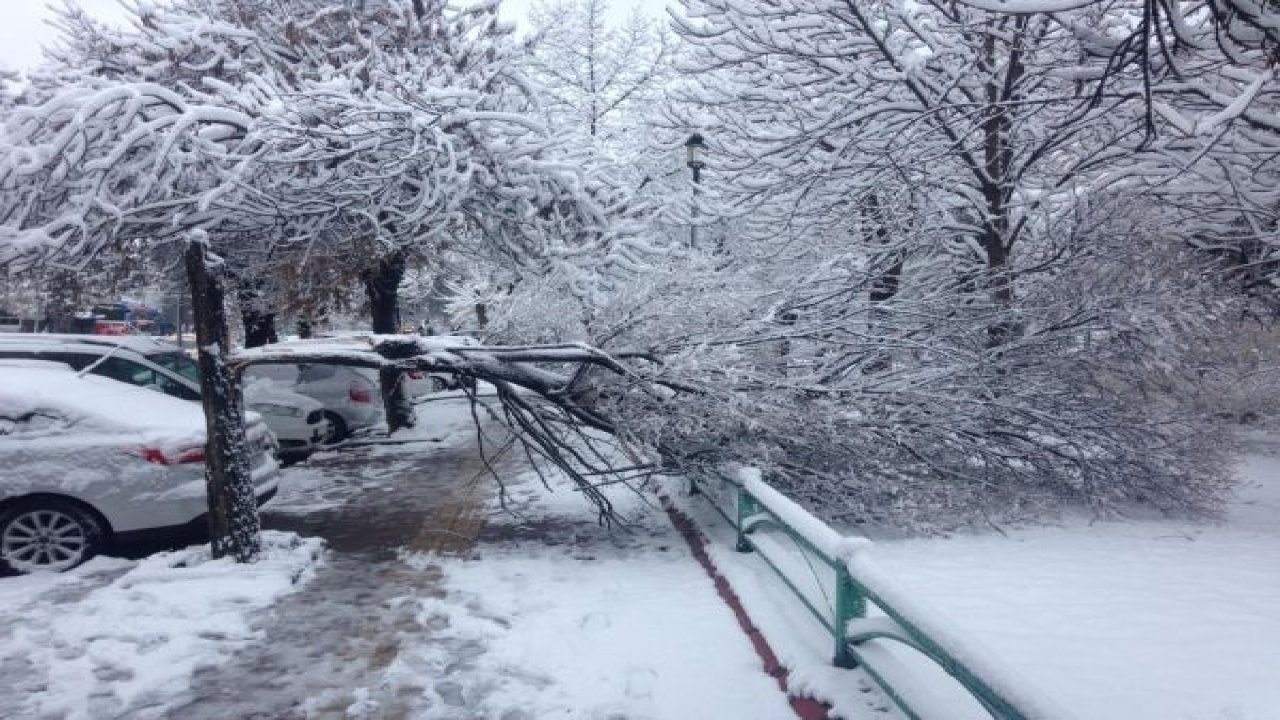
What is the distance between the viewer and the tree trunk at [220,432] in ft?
21.9

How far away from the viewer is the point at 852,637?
15.1ft

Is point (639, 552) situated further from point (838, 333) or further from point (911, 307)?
point (911, 307)

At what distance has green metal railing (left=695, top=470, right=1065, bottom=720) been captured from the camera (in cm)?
310

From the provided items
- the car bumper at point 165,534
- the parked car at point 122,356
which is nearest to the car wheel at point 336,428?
the parked car at point 122,356

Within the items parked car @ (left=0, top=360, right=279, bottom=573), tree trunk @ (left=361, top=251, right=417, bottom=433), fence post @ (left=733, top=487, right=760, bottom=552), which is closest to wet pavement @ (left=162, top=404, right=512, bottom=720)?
parked car @ (left=0, top=360, right=279, bottom=573)

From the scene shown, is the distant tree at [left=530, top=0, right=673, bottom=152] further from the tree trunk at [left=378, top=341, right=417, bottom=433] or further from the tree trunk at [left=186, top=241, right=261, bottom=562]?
the tree trunk at [left=186, top=241, right=261, bottom=562]

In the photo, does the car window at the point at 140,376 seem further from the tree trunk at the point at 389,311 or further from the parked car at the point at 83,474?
the tree trunk at the point at 389,311

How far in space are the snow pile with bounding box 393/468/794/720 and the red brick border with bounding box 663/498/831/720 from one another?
0.21ft

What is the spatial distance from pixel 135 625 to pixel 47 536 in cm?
203

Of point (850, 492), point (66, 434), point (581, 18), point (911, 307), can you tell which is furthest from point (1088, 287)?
point (581, 18)

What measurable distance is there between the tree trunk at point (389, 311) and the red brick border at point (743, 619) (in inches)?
265

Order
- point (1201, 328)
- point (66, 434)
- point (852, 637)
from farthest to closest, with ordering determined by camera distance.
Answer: point (1201, 328) → point (66, 434) → point (852, 637)

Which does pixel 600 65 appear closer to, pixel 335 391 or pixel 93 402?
pixel 335 391

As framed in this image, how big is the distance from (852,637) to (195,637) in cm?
417
